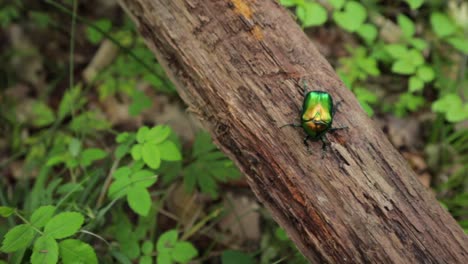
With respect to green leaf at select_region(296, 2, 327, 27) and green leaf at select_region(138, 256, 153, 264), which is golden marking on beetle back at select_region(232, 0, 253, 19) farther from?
green leaf at select_region(138, 256, 153, 264)

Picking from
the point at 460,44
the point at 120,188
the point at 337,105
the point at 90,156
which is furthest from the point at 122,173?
the point at 460,44

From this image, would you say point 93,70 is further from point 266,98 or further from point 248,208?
point 266,98

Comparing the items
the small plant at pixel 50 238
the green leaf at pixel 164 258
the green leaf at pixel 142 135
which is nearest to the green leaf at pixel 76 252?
the small plant at pixel 50 238

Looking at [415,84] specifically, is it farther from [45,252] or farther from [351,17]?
[45,252]

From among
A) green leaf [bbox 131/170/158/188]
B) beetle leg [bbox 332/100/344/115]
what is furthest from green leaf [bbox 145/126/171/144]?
beetle leg [bbox 332/100/344/115]

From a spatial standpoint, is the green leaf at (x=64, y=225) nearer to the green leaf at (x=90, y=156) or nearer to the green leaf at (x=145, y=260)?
the green leaf at (x=145, y=260)

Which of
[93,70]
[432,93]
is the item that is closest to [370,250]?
[432,93]
